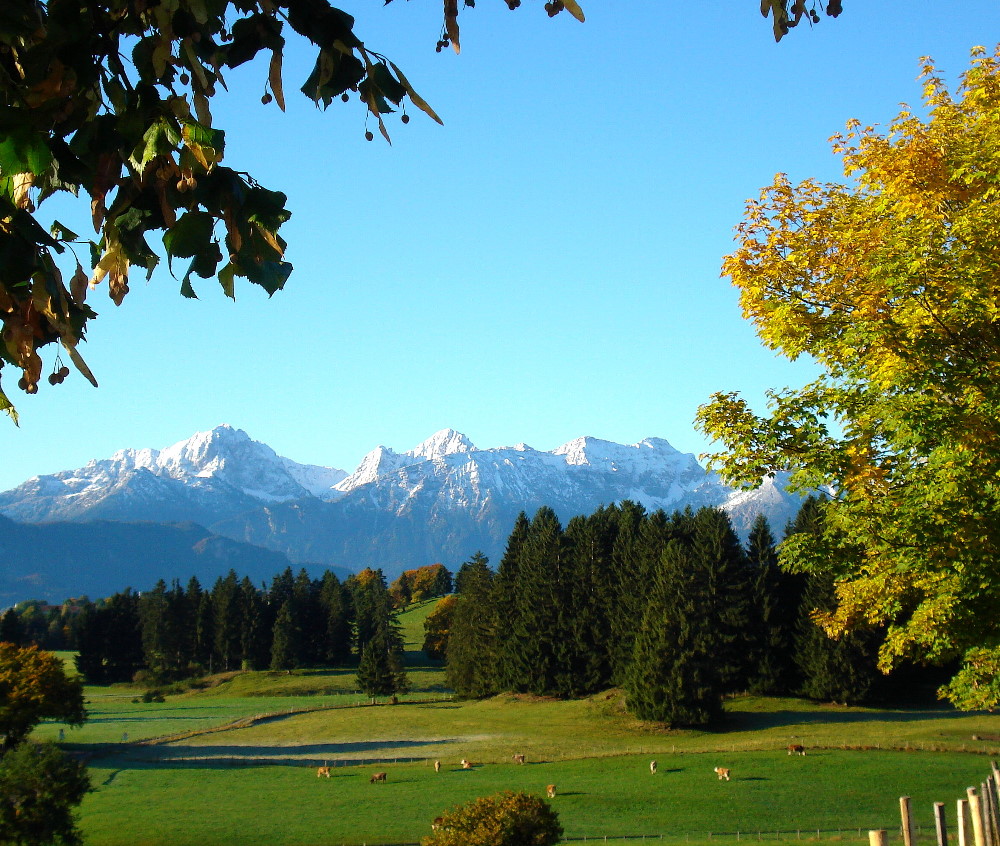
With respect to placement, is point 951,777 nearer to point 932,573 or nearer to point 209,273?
point 932,573

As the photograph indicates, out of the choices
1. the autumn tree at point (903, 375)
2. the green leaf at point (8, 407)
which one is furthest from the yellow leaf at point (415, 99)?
the autumn tree at point (903, 375)

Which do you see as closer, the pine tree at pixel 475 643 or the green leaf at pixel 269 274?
the green leaf at pixel 269 274

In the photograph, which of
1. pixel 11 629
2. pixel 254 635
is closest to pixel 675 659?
pixel 254 635

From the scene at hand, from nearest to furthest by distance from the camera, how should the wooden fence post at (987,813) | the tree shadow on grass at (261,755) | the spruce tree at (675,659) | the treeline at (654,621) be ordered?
1. the wooden fence post at (987,813)
2. the tree shadow on grass at (261,755)
3. the spruce tree at (675,659)
4. the treeline at (654,621)

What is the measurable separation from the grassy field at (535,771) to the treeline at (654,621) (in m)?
2.62

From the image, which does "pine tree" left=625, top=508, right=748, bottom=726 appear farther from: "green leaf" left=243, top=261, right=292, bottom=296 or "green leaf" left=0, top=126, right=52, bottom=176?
"green leaf" left=0, top=126, right=52, bottom=176

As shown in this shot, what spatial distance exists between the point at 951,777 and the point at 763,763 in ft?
26.7

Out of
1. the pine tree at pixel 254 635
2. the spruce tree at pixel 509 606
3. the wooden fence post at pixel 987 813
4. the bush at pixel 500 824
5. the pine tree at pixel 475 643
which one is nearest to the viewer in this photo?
the wooden fence post at pixel 987 813

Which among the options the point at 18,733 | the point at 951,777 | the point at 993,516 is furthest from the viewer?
the point at 18,733

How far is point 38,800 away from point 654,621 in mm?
35618

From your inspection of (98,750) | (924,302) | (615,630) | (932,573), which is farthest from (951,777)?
(98,750)

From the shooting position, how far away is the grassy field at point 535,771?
30.7 meters

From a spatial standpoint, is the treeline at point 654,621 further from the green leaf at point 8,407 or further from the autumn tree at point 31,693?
the green leaf at point 8,407

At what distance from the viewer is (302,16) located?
11.5 feet
